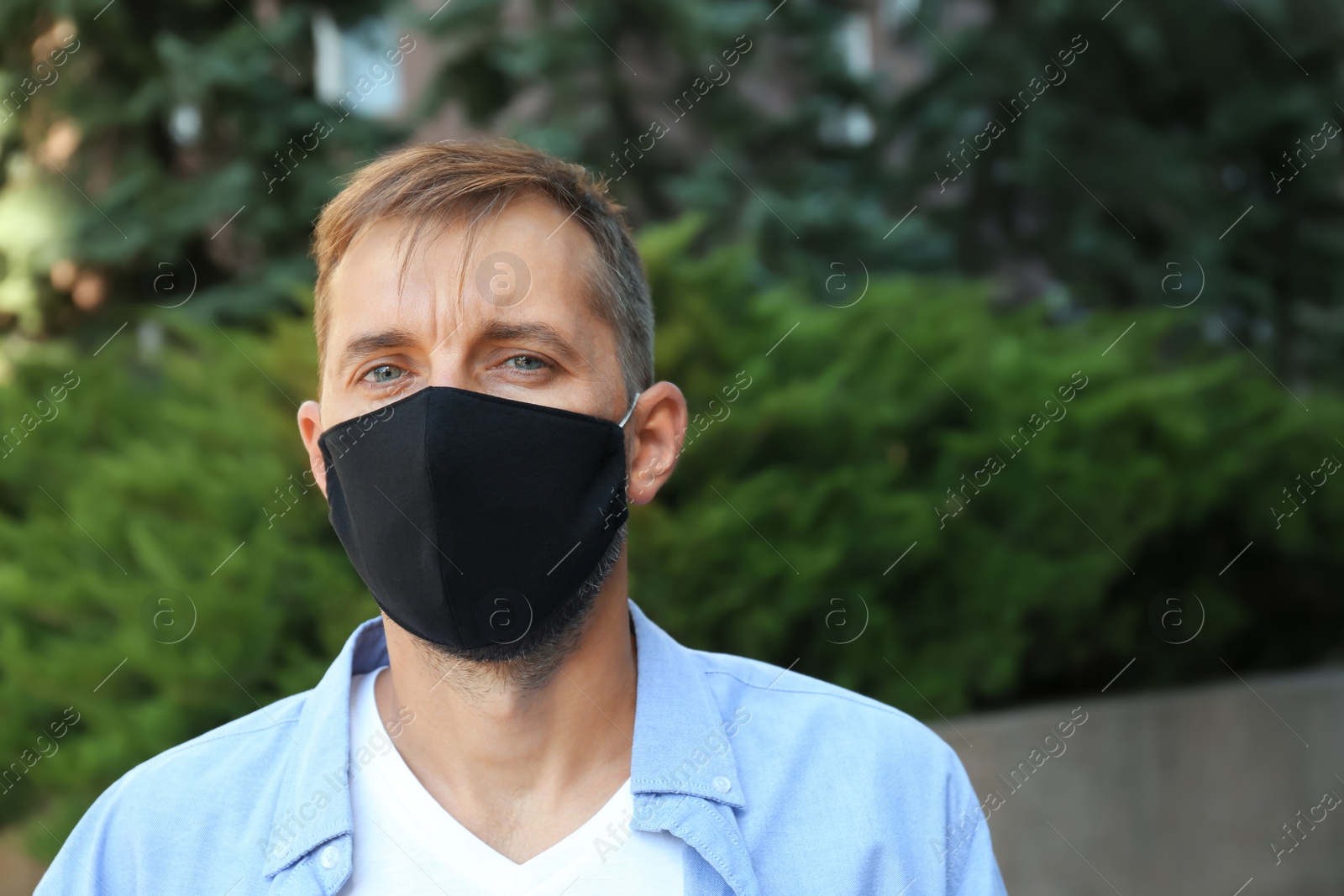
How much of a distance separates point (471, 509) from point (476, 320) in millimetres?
316

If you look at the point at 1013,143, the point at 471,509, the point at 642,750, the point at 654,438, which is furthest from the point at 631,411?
the point at 1013,143

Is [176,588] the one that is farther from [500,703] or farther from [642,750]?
[642,750]

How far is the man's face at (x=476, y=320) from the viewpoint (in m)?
1.91

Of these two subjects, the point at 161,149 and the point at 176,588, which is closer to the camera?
the point at 176,588

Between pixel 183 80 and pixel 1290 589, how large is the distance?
6576mm

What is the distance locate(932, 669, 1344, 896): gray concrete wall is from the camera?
16.8 ft

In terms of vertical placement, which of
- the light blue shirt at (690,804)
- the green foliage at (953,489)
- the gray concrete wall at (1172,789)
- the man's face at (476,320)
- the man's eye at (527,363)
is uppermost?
the man's face at (476,320)

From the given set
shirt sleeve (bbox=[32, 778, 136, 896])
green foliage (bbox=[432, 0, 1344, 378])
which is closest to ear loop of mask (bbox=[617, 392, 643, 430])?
shirt sleeve (bbox=[32, 778, 136, 896])

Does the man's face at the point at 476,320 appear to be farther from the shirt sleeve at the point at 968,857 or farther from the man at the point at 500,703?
the shirt sleeve at the point at 968,857

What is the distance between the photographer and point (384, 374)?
1989 millimetres

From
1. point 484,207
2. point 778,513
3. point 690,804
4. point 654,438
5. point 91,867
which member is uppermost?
point 484,207

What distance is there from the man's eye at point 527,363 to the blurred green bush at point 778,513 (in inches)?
76.1

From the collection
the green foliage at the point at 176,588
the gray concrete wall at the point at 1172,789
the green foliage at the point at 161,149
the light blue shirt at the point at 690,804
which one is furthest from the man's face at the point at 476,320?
the green foliage at the point at 161,149

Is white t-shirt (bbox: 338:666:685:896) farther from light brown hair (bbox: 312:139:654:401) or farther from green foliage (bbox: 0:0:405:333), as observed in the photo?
green foliage (bbox: 0:0:405:333)
